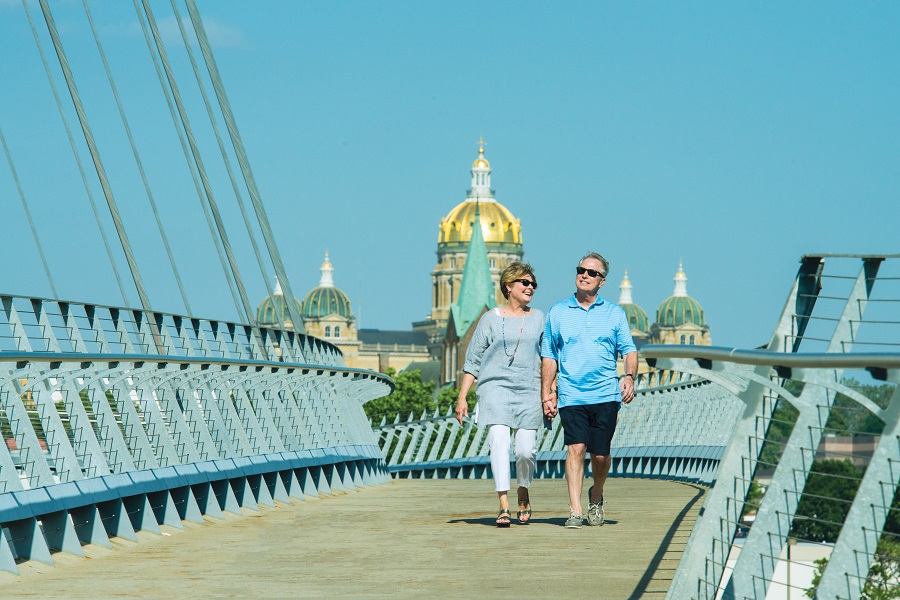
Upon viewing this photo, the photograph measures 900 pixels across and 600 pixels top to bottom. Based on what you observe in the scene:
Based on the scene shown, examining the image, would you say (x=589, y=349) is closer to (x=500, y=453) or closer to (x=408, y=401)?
(x=500, y=453)

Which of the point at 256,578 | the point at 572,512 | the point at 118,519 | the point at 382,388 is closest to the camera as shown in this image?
the point at 256,578

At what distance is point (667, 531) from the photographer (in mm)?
9695

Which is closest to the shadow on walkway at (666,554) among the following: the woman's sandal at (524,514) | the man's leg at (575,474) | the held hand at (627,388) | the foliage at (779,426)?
the man's leg at (575,474)

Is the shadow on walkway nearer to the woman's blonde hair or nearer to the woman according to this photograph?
the woman

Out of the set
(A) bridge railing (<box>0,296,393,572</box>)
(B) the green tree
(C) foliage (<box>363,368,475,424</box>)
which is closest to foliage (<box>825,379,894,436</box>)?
(A) bridge railing (<box>0,296,393,572</box>)

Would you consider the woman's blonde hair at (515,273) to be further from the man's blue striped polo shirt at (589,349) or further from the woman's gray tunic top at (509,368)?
the man's blue striped polo shirt at (589,349)

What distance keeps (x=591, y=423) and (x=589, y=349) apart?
16.8 inches

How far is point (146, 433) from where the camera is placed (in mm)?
10953

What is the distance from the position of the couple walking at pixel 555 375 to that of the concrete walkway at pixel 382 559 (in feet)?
Result: 1.18

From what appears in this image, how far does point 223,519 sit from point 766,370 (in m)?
6.62

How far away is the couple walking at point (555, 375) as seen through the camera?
33.6 ft

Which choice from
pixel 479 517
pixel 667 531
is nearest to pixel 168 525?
pixel 479 517

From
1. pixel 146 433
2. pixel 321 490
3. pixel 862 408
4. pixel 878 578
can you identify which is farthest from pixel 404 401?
pixel 862 408

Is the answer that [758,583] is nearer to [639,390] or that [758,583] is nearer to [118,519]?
[118,519]
